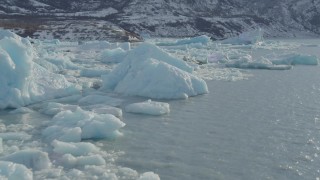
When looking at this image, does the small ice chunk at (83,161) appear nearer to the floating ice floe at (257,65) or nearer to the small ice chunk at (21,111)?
the small ice chunk at (21,111)

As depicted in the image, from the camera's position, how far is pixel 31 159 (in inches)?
378

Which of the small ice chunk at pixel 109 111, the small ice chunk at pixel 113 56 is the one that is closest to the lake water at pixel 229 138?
the small ice chunk at pixel 109 111

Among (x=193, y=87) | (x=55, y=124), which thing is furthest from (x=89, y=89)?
(x=55, y=124)

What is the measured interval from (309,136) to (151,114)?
480cm

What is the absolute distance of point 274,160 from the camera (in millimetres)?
10523

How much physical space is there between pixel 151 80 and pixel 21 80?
486 centimetres

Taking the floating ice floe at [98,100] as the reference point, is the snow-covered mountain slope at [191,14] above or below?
above

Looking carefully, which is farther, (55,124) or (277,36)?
(277,36)

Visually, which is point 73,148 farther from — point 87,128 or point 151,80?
point 151,80

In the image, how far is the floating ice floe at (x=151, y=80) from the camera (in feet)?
58.6

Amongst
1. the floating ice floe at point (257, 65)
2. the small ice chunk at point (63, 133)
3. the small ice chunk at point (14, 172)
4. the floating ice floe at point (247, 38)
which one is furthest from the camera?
the floating ice floe at point (247, 38)

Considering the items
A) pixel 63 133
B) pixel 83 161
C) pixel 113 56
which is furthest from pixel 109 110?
pixel 113 56

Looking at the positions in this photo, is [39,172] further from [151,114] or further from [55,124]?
[151,114]

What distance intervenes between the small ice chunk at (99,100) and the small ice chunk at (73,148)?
572cm
